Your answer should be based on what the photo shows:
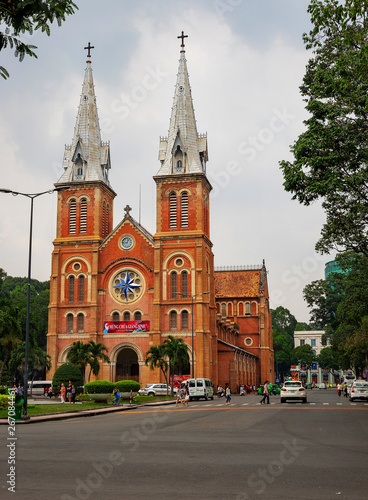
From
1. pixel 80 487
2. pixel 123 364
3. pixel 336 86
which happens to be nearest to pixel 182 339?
pixel 123 364

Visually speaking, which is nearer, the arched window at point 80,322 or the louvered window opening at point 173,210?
the arched window at point 80,322

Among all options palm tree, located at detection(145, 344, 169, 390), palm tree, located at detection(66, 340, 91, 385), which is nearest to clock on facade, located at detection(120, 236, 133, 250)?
palm tree, located at detection(145, 344, 169, 390)

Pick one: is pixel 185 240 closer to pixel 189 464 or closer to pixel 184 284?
pixel 184 284

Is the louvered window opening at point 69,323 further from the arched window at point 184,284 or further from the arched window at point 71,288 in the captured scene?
the arched window at point 184,284

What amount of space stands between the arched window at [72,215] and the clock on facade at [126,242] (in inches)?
223

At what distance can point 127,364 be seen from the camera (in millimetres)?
64688

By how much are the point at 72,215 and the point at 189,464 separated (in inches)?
2259

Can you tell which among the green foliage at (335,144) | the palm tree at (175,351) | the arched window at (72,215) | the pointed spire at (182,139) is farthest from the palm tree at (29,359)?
the green foliage at (335,144)

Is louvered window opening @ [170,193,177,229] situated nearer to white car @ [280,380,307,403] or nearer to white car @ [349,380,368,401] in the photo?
white car @ [349,380,368,401]

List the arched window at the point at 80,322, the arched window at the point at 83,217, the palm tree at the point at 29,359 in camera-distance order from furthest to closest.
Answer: the arched window at the point at 83,217 < the arched window at the point at 80,322 < the palm tree at the point at 29,359

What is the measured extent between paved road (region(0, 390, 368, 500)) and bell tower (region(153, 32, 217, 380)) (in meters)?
40.7

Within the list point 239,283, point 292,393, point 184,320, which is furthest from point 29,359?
point 239,283

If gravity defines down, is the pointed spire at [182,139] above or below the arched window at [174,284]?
above

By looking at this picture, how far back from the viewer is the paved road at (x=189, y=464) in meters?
9.09
